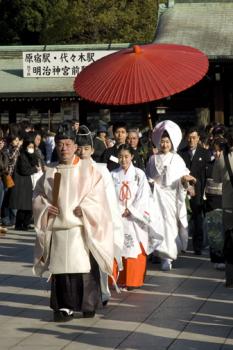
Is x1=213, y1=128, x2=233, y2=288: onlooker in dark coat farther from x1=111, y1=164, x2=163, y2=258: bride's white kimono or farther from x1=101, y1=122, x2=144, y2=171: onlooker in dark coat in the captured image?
x1=101, y1=122, x2=144, y2=171: onlooker in dark coat

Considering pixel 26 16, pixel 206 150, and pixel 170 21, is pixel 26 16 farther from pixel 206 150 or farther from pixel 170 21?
pixel 206 150

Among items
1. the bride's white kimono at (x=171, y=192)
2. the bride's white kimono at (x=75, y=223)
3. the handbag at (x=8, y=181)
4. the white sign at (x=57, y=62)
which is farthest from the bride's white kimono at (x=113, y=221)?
the white sign at (x=57, y=62)

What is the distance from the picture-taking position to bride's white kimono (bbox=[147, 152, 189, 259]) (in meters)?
10.7

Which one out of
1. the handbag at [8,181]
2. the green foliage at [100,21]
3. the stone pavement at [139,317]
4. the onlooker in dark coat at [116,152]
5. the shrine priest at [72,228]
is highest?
the green foliage at [100,21]

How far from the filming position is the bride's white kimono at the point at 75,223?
7641mm

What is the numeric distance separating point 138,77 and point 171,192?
204cm

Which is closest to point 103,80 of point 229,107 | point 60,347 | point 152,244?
point 152,244

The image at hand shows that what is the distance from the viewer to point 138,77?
30.4 ft

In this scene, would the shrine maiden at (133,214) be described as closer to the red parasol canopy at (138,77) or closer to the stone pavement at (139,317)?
the stone pavement at (139,317)

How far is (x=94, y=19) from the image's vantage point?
32.6 meters

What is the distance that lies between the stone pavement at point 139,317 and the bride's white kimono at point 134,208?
1.54 ft

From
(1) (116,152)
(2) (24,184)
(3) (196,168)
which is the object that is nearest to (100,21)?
(2) (24,184)

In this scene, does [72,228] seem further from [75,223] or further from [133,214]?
[133,214]

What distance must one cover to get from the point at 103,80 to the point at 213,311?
2.75 meters
